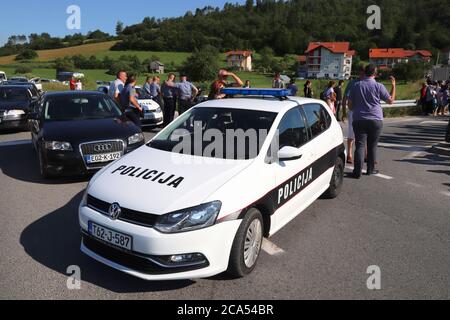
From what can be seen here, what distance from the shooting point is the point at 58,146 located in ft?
20.2

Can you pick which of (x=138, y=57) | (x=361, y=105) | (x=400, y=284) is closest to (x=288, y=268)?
(x=400, y=284)

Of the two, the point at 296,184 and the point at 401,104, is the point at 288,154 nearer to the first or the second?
the point at 296,184

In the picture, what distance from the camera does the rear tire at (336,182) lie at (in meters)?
5.67

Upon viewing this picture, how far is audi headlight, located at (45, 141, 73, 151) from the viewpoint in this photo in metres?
6.13

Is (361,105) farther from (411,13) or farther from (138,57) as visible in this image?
(411,13)

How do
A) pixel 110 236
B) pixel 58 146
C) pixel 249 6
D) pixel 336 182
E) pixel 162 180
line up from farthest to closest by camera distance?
pixel 249 6
pixel 58 146
pixel 336 182
pixel 162 180
pixel 110 236

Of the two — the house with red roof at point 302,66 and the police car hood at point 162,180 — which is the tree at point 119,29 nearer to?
the house with red roof at point 302,66

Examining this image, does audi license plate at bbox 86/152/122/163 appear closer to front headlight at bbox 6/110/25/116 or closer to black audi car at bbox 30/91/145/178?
black audi car at bbox 30/91/145/178

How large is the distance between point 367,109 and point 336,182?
5.38 feet

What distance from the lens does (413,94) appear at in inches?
987

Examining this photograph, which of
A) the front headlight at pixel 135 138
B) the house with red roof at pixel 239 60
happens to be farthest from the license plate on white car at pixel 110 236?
the house with red roof at pixel 239 60

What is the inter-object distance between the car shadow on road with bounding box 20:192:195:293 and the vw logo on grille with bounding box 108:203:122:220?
624mm

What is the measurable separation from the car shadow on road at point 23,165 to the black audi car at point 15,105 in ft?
6.96

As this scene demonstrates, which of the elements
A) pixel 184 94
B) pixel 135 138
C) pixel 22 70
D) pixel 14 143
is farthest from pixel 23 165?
pixel 22 70
